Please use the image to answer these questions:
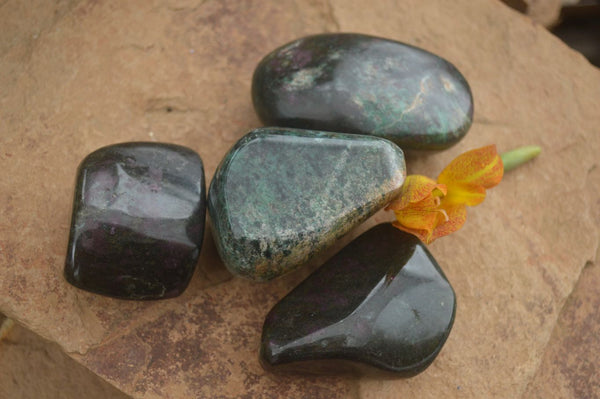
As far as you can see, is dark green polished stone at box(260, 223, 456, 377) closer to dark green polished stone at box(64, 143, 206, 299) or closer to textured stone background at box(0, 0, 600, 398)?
textured stone background at box(0, 0, 600, 398)

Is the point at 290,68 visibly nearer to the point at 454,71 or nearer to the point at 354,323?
the point at 454,71

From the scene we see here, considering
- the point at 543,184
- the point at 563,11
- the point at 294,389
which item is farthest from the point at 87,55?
the point at 563,11

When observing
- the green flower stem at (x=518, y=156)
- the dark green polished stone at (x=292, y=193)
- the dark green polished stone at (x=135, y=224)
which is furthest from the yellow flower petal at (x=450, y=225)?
the dark green polished stone at (x=135, y=224)

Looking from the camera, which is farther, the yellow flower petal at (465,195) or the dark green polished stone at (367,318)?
the yellow flower petal at (465,195)

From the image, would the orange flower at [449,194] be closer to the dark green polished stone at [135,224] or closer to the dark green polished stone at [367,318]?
the dark green polished stone at [367,318]

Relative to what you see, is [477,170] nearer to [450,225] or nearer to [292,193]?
[450,225]

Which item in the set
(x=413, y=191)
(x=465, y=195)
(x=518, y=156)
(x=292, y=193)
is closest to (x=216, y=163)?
(x=292, y=193)
